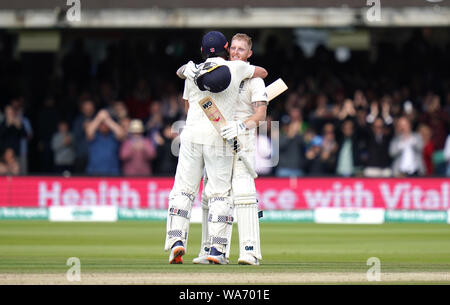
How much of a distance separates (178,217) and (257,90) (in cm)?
155

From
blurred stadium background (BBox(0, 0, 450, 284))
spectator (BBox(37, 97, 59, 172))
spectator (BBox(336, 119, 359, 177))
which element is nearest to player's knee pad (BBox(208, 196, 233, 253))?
→ blurred stadium background (BBox(0, 0, 450, 284))

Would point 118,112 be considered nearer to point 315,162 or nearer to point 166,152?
point 166,152

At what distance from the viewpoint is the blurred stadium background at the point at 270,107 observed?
20.5 metres

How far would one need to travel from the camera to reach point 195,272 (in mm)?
9766

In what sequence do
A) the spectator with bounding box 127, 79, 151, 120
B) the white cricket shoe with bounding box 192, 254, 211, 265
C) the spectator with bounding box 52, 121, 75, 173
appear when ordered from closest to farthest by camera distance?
the white cricket shoe with bounding box 192, 254, 211, 265 → the spectator with bounding box 52, 121, 75, 173 → the spectator with bounding box 127, 79, 151, 120

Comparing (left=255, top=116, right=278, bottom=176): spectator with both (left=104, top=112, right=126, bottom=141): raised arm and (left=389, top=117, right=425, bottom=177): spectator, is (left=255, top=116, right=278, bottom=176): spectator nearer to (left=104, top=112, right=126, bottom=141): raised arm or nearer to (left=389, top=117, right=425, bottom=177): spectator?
(left=389, top=117, right=425, bottom=177): spectator

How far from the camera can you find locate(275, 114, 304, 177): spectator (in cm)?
2094

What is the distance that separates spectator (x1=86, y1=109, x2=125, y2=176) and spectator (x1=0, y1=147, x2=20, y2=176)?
1599 millimetres

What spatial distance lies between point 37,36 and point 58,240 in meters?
10.5
